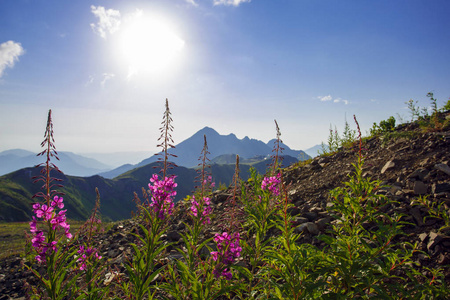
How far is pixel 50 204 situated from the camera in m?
3.53

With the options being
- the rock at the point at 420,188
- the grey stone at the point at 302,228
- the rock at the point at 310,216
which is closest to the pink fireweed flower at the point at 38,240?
the grey stone at the point at 302,228

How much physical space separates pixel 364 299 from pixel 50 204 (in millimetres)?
4742

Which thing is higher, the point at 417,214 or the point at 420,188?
the point at 420,188

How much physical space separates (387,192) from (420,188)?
744 millimetres

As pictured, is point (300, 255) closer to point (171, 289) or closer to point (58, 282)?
point (171, 289)

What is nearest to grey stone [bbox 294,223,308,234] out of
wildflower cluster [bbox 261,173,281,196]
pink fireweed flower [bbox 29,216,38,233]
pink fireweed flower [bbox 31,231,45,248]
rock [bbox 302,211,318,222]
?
rock [bbox 302,211,318,222]

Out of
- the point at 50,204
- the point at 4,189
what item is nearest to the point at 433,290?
the point at 50,204

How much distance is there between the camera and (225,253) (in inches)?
146

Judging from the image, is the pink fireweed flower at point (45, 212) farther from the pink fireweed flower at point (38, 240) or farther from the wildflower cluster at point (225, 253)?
the wildflower cluster at point (225, 253)

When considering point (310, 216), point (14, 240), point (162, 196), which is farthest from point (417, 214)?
point (14, 240)

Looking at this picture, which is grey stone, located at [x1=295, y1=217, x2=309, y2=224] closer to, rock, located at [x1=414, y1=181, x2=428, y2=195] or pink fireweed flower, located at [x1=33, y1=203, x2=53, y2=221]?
rock, located at [x1=414, y1=181, x2=428, y2=195]

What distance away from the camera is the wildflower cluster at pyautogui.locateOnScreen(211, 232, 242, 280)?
3.66 metres

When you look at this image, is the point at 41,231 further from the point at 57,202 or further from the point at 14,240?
the point at 14,240

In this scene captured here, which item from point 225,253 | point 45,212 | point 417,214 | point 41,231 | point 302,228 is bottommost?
point 302,228
